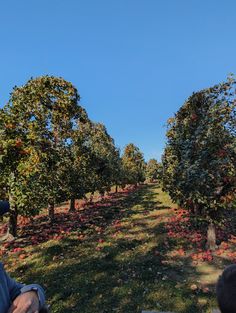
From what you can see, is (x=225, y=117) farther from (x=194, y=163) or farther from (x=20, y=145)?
(x=20, y=145)

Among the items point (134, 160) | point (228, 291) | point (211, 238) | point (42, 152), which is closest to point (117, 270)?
point (211, 238)

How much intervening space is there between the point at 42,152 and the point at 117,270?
344 inches

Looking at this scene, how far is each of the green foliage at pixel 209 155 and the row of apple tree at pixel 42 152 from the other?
3933 millimetres

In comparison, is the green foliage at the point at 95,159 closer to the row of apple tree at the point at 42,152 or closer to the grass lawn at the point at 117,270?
the row of apple tree at the point at 42,152

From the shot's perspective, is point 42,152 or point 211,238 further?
point 42,152

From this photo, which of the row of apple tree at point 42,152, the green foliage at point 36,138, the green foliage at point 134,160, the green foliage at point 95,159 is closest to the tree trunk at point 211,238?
the row of apple tree at point 42,152

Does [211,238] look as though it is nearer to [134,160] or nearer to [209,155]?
[209,155]

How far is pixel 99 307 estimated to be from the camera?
891 cm

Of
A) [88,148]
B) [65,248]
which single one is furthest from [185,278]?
[88,148]

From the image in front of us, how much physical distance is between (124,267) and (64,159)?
12290 millimetres

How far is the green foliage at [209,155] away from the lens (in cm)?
1313

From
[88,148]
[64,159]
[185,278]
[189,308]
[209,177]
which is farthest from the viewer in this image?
[88,148]

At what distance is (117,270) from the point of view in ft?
39.0

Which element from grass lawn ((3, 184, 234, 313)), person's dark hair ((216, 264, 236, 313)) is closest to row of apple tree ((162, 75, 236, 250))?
grass lawn ((3, 184, 234, 313))
